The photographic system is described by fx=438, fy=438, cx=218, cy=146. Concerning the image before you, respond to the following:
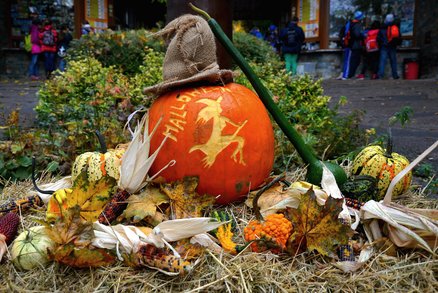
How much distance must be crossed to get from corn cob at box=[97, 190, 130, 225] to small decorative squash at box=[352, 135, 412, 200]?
1413mm

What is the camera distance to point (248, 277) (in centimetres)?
166

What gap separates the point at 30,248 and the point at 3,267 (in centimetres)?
15

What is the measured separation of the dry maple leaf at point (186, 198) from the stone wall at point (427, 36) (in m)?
15.3

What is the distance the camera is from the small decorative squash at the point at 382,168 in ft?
8.20

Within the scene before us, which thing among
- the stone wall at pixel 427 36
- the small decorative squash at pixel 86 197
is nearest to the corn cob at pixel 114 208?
the small decorative squash at pixel 86 197

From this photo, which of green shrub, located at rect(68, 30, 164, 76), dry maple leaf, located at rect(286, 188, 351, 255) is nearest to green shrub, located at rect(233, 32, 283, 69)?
→ green shrub, located at rect(68, 30, 164, 76)

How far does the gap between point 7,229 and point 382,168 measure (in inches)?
78.6

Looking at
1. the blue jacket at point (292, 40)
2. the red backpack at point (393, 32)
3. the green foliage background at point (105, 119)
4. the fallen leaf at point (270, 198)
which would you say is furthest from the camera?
the red backpack at point (393, 32)

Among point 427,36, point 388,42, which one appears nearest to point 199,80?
point 388,42

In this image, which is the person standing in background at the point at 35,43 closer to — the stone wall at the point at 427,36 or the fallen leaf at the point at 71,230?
the stone wall at the point at 427,36

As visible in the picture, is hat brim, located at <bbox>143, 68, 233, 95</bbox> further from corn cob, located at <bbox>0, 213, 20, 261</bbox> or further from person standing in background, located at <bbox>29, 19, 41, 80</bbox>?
person standing in background, located at <bbox>29, 19, 41, 80</bbox>

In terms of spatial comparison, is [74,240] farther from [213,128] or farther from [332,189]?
[332,189]

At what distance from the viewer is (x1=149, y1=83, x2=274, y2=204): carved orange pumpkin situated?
2.22 metres

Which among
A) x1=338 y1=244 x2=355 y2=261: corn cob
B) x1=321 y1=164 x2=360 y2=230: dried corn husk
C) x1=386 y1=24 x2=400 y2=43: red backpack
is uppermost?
x1=386 y1=24 x2=400 y2=43: red backpack
